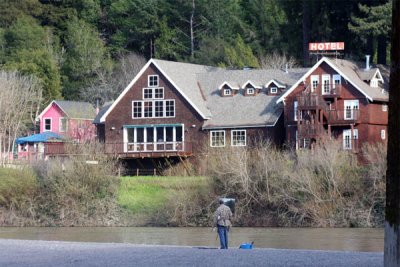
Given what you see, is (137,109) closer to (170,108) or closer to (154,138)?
(170,108)

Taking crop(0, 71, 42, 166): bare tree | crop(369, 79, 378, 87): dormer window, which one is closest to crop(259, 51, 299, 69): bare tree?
crop(369, 79, 378, 87): dormer window

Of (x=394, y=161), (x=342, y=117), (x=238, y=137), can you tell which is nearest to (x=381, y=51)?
(x=342, y=117)

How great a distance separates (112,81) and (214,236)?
57.8 meters

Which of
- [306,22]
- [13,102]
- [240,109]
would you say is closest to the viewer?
[240,109]

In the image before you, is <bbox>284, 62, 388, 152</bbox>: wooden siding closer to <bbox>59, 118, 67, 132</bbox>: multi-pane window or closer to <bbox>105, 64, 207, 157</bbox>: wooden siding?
<bbox>105, 64, 207, 157</bbox>: wooden siding

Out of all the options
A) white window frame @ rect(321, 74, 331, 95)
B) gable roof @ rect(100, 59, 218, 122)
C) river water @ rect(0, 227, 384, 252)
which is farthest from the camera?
gable roof @ rect(100, 59, 218, 122)

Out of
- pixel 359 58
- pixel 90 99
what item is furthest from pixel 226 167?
pixel 90 99

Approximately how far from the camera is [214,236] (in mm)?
49562

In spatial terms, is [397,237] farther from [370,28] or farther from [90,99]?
[90,99]

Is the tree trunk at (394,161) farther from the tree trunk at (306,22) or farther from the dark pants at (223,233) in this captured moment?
the tree trunk at (306,22)

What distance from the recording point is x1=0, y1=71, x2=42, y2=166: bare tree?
83.4 meters

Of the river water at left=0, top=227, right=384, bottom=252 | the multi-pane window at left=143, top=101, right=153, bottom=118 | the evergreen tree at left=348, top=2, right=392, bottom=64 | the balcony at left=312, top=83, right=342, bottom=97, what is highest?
the evergreen tree at left=348, top=2, right=392, bottom=64

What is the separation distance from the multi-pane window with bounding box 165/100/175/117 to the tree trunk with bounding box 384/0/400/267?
6067 cm

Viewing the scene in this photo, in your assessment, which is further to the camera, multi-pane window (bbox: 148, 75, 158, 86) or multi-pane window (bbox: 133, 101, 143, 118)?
multi-pane window (bbox: 133, 101, 143, 118)
